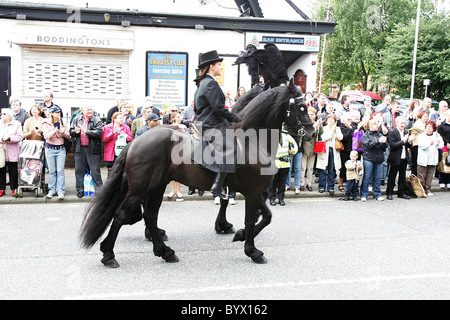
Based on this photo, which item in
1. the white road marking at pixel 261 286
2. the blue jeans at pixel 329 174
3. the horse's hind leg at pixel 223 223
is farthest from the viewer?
the blue jeans at pixel 329 174

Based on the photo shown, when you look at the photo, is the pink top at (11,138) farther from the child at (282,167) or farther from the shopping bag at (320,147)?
the shopping bag at (320,147)

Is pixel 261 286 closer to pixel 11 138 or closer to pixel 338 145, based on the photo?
pixel 338 145

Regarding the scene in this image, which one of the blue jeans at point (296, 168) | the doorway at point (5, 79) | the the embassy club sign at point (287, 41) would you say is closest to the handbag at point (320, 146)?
the blue jeans at point (296, 168)

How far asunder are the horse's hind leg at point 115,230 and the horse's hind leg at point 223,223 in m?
1.68

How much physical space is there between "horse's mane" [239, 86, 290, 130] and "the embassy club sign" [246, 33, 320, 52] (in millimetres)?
10039

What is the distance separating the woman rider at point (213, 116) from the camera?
5.77 m

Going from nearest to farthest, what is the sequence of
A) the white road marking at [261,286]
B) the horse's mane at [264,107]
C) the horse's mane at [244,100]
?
the white road marking at [261,286]
the horse's mane at [264,107]
the horse's mane at [244,100]

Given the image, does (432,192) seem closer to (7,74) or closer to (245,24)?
(245,24)

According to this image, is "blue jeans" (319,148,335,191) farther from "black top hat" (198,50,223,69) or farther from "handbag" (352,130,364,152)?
"black top hat" (198,50,223,69)

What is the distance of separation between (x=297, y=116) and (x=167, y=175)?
78.1 inches

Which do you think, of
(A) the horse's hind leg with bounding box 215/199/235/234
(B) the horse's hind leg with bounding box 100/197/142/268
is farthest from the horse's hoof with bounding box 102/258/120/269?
(A) the horse's hind leg with bounding box 215/199/235/234

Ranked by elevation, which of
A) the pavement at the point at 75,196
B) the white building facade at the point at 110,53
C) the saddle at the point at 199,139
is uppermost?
the white building facade at the point at 110,53

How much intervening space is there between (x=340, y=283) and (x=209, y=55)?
3.34 m
